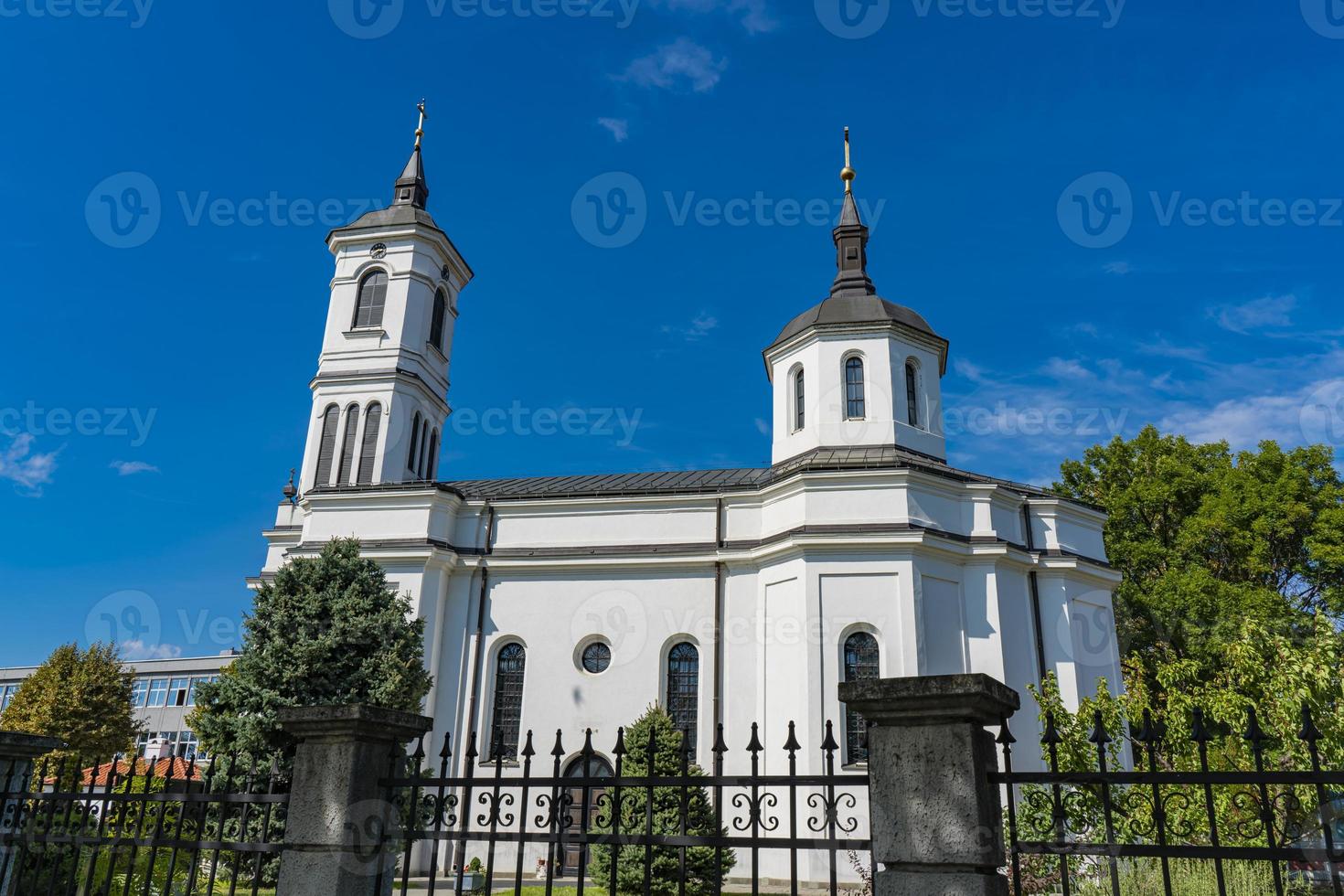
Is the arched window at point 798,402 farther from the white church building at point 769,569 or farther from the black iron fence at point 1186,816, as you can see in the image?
the black iron fence at point 1186,816

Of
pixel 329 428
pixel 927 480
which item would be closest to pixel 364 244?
pixel 329 428

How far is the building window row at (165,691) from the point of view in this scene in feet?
180

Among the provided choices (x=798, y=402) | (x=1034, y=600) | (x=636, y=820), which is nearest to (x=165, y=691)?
(x=798, y=402)

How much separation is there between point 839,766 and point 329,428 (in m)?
15.8

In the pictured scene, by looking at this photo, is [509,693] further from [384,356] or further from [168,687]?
[168,687]

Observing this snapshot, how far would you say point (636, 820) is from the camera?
1384cm

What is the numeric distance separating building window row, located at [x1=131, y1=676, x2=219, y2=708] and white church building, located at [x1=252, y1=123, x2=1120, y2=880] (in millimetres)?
37294

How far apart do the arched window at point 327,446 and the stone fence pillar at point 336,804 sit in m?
20.3

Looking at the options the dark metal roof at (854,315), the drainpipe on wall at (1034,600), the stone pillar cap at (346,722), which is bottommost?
the stone pillar cap at (346,722)

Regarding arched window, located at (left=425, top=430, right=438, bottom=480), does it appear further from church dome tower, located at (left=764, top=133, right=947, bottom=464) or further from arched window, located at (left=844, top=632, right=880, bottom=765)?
arched window, located at (left=844, top=632, right=880, bottom=765)

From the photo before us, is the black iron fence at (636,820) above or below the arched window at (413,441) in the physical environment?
below

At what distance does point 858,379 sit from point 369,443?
1257 cm

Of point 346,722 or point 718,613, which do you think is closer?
point 346,722

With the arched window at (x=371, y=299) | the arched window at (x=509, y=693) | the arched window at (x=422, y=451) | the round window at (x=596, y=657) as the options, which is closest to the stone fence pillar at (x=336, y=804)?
the round window at (x=596, y=657)
